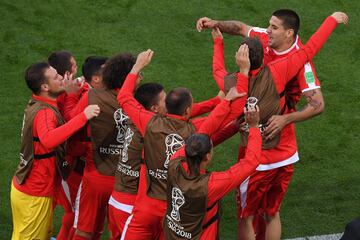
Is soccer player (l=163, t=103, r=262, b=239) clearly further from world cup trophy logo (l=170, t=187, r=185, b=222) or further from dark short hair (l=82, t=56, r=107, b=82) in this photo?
dark short hair (l=82, t=56, r=107, b=82)

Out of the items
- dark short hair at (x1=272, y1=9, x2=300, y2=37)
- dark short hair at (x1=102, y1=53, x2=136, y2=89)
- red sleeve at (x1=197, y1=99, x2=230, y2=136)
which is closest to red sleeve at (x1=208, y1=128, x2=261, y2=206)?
A: red sleeve at (x1=197, y1=99, x2=230, y2=136)

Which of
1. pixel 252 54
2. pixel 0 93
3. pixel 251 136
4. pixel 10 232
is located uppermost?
pixel 252 54

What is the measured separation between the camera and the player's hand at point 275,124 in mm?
7812

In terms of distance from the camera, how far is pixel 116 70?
7.91 meters

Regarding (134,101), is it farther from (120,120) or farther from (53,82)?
(53,82)

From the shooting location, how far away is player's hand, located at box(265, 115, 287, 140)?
7812mm

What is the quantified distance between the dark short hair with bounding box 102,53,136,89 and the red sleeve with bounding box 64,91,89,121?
238 mm

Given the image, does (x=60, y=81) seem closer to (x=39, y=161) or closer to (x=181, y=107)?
(x=39, y=161)

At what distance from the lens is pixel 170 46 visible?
12195 millimetres

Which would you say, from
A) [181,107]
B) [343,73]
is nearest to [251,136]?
[181,107]

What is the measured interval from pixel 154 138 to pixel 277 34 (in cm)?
179

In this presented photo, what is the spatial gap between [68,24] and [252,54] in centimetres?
546

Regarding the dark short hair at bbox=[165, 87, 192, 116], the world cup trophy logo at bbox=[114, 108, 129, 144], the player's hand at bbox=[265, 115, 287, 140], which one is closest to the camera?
the dark short hair at bbox=[165, 87, 192, 116]

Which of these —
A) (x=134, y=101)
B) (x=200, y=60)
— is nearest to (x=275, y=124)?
(x=134, y=101)
